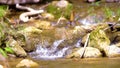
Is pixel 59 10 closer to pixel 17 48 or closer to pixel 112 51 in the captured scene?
pixel 17 48

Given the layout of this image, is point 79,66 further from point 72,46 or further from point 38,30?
point 38,30

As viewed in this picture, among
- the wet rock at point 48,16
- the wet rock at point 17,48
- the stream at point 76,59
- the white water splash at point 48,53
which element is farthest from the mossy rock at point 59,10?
the wet rock at point 17,48

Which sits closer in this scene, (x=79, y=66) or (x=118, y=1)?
(x=79, y=66)

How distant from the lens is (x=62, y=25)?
1323cm

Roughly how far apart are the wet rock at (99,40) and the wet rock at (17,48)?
2026 mm

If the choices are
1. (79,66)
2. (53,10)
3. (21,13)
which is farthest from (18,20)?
(79,66)

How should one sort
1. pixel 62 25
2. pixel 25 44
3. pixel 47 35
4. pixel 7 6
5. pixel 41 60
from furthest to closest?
pixel 7 6 → pixel 62 25 → pixel 47 35 → pixel 25 44 → pixel 41 60

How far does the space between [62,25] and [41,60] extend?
3.82 metres

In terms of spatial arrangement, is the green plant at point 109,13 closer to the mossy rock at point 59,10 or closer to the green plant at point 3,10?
the mossy rock at point 59,10

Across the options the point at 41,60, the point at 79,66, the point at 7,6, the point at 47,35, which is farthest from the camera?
the point at 7,6

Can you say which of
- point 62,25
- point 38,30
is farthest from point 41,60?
point 62,25

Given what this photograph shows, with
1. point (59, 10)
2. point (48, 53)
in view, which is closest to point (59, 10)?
point (59, 10)

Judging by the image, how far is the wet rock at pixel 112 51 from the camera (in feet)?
31.8

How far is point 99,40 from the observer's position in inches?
414
